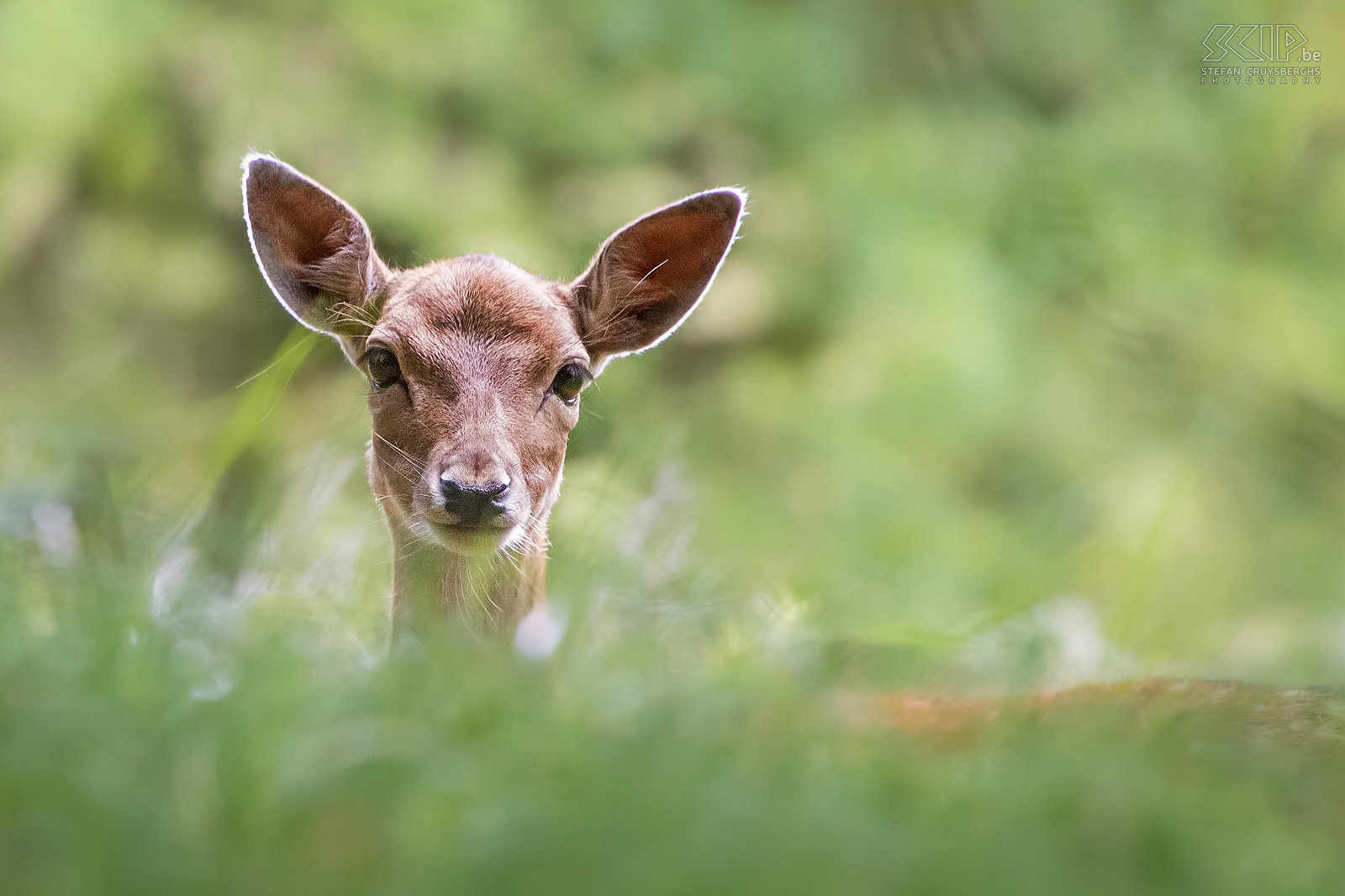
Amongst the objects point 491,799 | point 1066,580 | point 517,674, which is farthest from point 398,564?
point 1066,580

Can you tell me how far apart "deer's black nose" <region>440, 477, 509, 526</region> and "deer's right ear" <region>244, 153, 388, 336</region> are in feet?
2.20

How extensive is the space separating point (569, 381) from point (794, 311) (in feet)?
16.3

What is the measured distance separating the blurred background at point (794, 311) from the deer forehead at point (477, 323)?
10.4 inches

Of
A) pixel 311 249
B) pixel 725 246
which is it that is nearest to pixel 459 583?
pixel 311 249

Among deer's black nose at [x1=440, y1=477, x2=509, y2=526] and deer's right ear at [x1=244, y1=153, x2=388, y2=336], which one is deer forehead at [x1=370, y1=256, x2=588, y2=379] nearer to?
deer's right ear at [x1=244, y1=153, x2=388, y2=336]

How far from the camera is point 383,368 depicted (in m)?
3.40

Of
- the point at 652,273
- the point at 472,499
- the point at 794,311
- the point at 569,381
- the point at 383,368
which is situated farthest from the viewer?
the point at 794,311

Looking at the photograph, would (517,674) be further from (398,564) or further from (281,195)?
A: (281,195)

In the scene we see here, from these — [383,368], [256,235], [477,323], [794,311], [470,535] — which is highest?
[794,311]

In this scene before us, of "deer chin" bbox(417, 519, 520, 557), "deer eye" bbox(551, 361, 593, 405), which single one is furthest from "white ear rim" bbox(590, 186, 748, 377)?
"deer chin" bbox(417, 519, 520, 557)

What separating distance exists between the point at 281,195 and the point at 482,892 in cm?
245

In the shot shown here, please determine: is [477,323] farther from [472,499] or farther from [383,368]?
[472,499]

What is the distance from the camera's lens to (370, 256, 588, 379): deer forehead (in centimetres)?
340

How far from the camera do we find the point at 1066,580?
6.32m
